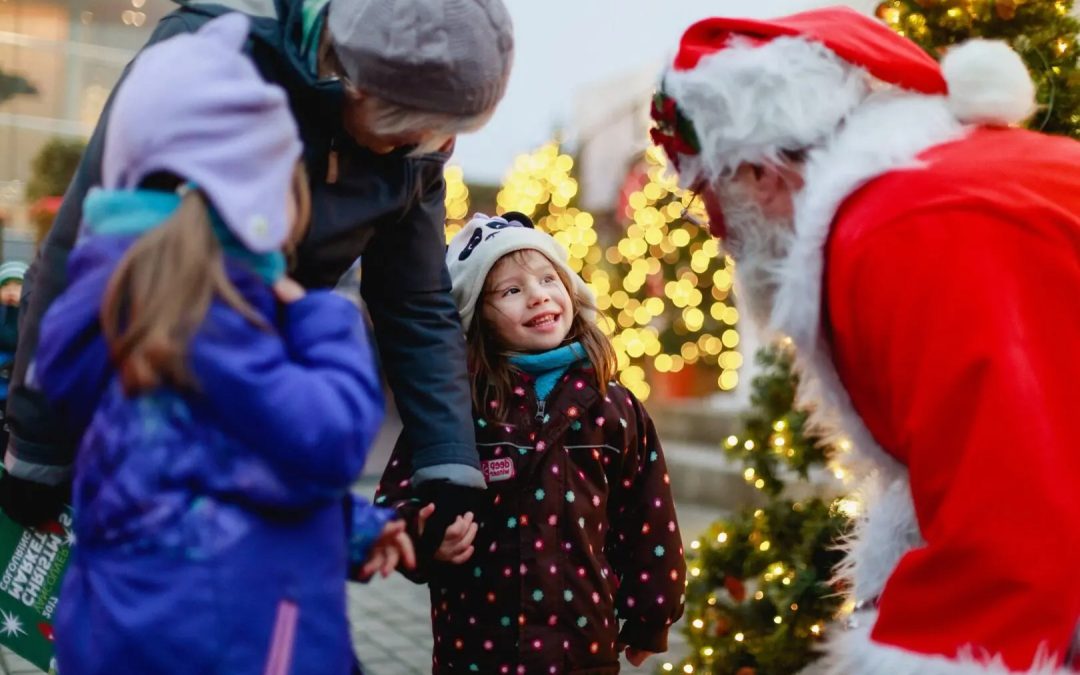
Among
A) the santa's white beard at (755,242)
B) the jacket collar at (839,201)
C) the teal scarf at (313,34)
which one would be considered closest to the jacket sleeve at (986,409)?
the jacket collar at (839,201)

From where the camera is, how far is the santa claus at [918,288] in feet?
4.69

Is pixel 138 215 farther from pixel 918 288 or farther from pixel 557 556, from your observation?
pixel 557 556

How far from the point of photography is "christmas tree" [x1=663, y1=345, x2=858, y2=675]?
323cm

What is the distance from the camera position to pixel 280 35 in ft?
5.68

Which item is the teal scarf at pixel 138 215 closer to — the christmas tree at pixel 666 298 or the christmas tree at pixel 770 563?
the christmas tree at pixel 770 563

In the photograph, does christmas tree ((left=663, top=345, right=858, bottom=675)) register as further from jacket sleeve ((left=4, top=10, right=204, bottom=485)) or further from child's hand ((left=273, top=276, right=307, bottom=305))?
jacket sleeve ((left=4, top=10, right=204, bottom=485))

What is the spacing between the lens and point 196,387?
1429mm

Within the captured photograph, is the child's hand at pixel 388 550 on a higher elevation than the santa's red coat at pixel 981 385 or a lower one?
lower

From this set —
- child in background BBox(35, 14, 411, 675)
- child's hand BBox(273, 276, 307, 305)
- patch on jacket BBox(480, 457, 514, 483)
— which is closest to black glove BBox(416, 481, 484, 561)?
patch on jacket BBox(480, 457, 514, 483)

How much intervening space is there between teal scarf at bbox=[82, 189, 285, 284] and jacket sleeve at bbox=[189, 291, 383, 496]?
9 centimetres

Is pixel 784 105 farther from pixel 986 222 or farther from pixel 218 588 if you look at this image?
pixel 218 588

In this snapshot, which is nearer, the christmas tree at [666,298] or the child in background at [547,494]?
the child in background at [547,494]

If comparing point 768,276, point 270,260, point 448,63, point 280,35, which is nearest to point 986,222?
point 768,276

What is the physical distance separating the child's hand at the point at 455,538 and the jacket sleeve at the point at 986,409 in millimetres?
801
